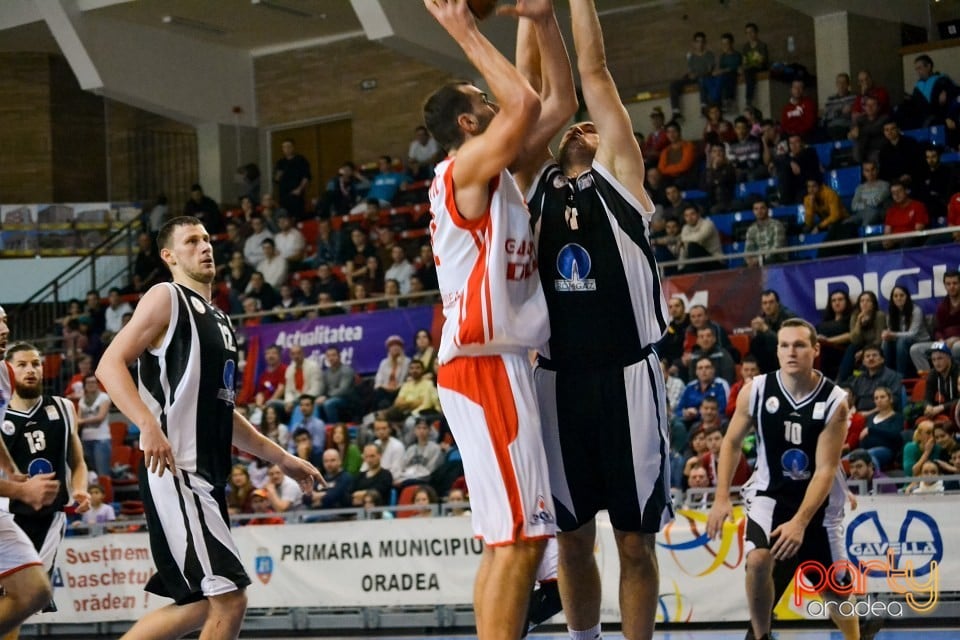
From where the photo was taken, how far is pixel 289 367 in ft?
Result: 53.9

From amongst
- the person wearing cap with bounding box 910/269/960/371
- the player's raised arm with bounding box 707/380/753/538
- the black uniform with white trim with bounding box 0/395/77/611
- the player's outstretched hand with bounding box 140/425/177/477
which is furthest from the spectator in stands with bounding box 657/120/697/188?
the player's outstretched hand with bounding box 140/425/177/477

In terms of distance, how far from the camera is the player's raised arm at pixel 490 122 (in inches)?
189

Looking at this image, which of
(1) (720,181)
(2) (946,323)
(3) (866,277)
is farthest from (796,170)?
(2) (946,323)

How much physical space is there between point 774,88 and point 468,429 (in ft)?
47.2

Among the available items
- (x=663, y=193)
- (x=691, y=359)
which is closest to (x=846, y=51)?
(x=663, y=193)

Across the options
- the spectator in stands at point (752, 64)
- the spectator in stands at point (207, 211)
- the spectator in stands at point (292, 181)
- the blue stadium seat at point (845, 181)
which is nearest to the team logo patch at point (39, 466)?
the blue stadium seat at point (845, 181)

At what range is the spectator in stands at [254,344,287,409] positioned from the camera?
16.5m

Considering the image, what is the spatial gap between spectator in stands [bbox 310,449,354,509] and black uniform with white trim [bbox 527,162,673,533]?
825 centimetres

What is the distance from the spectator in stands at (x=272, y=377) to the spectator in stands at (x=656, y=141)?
17.3ft

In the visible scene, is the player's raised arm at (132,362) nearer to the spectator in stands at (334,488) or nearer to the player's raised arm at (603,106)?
the player's raised arm at (603,106)

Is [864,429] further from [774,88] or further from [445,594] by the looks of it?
[774,88]

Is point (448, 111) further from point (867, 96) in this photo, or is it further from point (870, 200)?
point (867, 96)

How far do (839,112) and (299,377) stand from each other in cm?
724

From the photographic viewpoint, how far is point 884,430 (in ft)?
38.1
